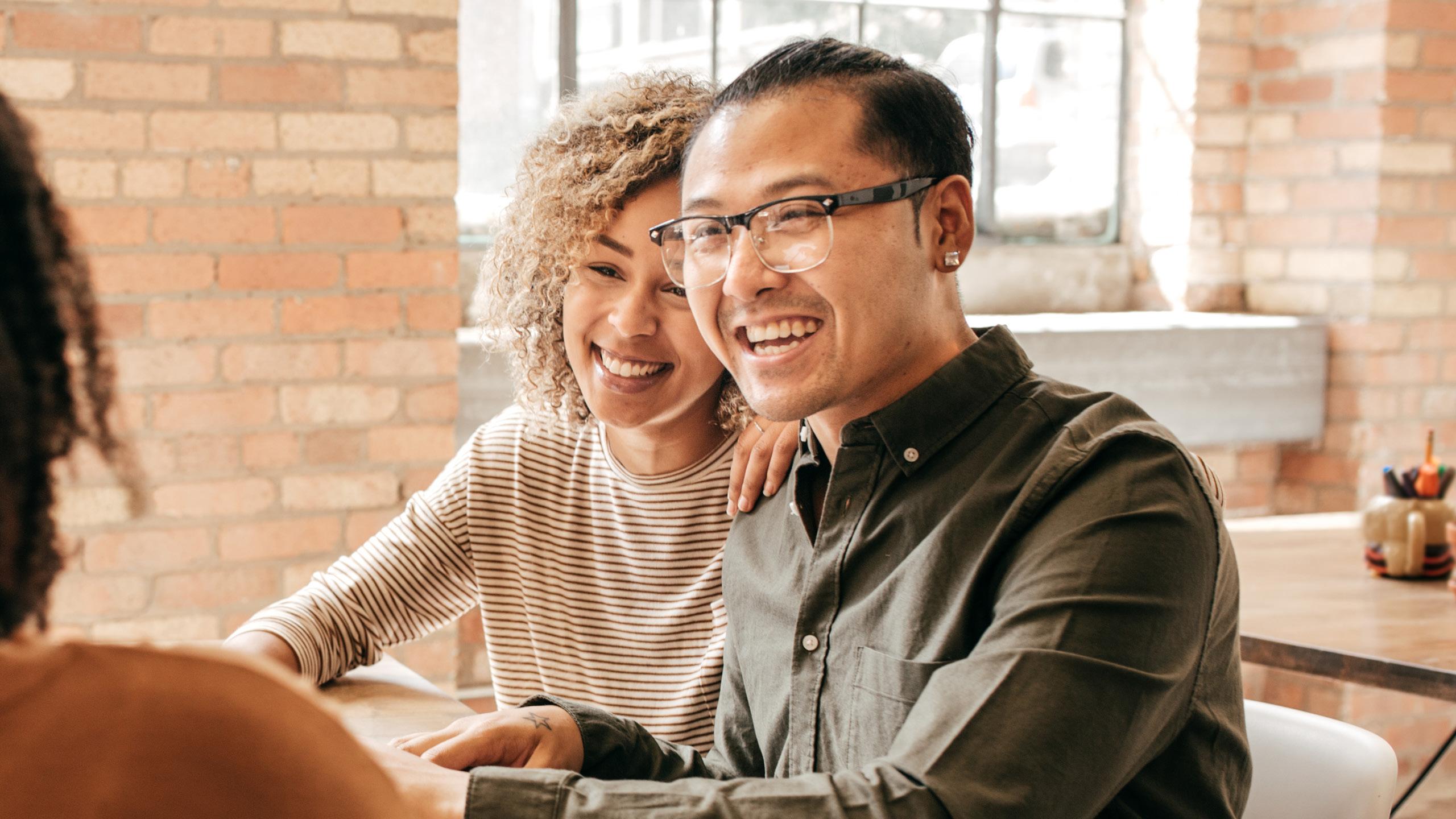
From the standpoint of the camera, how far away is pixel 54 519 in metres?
0.59

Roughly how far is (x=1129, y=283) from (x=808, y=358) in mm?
3531

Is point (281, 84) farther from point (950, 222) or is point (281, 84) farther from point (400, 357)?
point (950, 222)

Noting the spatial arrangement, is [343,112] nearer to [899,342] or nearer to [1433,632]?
[899,342]

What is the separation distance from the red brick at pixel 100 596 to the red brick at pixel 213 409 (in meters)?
0.32

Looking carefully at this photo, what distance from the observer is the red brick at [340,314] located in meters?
2.80

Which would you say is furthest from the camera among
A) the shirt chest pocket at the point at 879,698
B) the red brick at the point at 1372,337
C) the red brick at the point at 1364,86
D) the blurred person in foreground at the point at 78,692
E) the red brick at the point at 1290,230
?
the red brick at the point at 1290,230

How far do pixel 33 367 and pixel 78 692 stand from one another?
0.43 ft

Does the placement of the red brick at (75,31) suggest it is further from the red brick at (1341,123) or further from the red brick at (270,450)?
the red brick at (1341,123)

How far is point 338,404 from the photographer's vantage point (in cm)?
285

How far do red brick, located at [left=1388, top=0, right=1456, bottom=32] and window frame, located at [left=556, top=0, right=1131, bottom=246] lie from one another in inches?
31.4

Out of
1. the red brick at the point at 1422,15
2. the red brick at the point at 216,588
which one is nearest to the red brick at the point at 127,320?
the red brick at the point at 216,588

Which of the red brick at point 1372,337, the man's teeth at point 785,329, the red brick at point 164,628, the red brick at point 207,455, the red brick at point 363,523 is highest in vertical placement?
the man's teeth at point 785,329

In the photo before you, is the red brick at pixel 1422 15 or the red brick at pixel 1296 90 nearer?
the red brick at pixel 1422 15

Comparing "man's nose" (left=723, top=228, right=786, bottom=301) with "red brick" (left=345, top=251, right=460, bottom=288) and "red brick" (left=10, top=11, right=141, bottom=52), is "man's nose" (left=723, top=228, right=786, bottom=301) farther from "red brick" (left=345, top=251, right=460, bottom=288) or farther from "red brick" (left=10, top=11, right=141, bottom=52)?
Answer: "red brick" (left=10, top=11, right=141, bottom=52)
